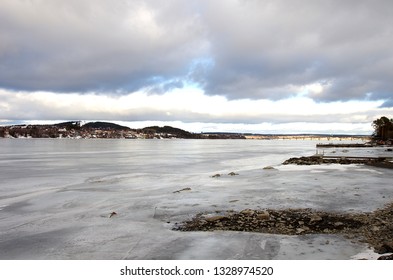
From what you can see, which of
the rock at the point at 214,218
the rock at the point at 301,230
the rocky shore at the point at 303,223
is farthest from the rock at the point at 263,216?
the rock at the point at 301,230

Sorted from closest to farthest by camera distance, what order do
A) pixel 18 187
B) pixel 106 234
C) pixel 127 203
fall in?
pixel 106 234, pixel 127 203, pixel 18 187

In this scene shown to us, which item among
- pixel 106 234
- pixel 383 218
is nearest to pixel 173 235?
pixel 106 234

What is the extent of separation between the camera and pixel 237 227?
9062 mm

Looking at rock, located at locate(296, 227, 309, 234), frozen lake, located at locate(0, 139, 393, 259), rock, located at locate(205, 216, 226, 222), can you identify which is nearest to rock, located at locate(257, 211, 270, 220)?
rock, located at locate(205, 216, 226, 222)

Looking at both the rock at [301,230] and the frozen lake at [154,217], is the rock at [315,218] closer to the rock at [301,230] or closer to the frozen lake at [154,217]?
the rock at [301,230]

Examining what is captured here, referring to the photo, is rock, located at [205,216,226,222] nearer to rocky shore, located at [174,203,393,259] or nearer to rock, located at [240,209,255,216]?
rocky shore, located at [174,203,393,259]

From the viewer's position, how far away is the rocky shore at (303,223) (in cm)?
837

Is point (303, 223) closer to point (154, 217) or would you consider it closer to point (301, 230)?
point (301, 230)

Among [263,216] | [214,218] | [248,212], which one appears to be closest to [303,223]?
[263,216]

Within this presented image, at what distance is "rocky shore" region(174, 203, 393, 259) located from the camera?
8.37 meters

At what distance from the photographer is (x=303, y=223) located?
9352 millimetres

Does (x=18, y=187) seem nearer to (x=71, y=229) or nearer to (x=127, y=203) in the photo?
(x=127, y=203)

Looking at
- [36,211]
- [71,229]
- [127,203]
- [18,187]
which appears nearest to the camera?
[71,229]
